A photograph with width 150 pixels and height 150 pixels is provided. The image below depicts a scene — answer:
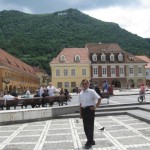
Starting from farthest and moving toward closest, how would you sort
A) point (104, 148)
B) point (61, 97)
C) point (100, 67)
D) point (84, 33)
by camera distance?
point (84, 33) < point (100, 67) < point (61, 97) < point (104, 148)

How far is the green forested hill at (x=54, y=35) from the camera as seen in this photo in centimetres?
12900

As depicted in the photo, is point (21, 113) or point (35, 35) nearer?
point (21, 113)

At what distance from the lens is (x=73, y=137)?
11.9 meters

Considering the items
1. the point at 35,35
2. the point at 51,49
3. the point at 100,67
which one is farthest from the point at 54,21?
the point at 100,67

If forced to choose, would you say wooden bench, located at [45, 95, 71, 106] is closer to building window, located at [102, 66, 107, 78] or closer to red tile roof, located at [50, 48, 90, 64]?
red tile roof, located at [50, 48, 90, 64]

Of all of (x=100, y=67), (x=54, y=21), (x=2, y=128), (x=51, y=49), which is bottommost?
(x=2, y=128)

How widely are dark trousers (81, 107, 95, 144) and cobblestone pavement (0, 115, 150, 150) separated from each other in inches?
13.6

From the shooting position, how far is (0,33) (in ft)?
451

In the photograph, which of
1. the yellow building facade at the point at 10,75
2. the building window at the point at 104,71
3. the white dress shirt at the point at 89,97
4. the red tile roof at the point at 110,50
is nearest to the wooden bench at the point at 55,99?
the white dress shirt at the point at 89,97

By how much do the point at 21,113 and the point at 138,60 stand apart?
65088mm

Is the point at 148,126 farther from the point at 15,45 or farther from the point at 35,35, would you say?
the point at 35,35

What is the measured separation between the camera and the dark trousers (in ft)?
33.0

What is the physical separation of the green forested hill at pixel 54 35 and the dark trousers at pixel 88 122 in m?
112

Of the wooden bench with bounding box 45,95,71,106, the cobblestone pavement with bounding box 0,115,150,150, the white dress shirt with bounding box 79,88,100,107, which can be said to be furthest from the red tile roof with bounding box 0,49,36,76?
the white dress shirt with bounding box 79,88,100,107
